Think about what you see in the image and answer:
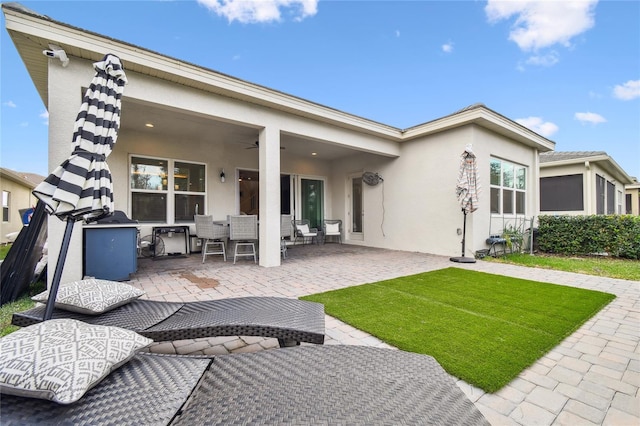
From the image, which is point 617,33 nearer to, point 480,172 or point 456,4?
point 456,4

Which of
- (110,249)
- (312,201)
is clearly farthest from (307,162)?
(110,249)

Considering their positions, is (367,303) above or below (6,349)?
below

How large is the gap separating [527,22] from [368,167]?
5.53 m

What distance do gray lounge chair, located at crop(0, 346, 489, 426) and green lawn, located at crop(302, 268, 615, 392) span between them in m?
0.84

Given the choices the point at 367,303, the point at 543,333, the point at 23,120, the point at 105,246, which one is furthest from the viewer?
the point at 23,120

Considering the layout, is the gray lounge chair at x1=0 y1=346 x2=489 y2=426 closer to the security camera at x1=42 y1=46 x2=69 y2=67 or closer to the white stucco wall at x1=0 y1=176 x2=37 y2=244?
the security camera at x1=42 y1=46 x2=69 y2=67

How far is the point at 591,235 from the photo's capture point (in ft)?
23.3

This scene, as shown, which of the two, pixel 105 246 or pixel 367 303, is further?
pixel 105 246

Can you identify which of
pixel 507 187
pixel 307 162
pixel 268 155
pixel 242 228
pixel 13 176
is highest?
pixel 307 162

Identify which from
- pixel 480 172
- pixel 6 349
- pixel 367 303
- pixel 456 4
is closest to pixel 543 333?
pixel 367 303

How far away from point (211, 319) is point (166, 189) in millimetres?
6293

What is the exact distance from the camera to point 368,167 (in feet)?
29.3

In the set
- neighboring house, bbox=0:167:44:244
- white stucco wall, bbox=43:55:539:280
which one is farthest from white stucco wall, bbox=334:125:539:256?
neighboring house, bbox=0:167:44:244

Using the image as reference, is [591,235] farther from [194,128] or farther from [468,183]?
[194,128]
